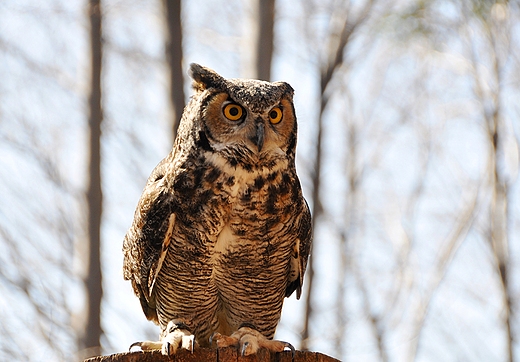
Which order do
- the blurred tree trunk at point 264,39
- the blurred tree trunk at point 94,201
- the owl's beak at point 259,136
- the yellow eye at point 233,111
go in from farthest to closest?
the blurred tree trunk at point 264,39, the blurred tree trunk at point 94,201, the yellow eye at point 233,111, the owl's beak at point 259,136

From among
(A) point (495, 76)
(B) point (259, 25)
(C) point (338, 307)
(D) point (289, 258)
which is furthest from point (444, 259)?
(D) point (289, 258)

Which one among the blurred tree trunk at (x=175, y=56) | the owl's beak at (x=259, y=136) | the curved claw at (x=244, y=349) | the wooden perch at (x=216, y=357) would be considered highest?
the blurred tree trunk at (x=175, y=56)

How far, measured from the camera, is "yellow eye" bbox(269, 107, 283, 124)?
301cm

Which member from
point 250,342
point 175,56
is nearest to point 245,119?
point 250,342

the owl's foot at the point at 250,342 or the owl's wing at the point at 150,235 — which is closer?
the owl's foot at the point at 250,342

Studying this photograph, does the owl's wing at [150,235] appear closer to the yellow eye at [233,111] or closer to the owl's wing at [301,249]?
the yellow eye at [233,111]

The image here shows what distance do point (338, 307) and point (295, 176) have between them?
268 inches

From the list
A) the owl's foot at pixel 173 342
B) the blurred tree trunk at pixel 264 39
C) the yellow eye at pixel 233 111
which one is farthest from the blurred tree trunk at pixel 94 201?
the yellow eye at pixel 233 111

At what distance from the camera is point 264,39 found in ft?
18.8

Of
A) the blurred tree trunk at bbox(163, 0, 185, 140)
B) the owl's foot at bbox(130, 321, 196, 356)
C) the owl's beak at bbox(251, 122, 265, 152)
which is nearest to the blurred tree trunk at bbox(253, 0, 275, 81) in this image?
the blurred tree trunk at bbox(163, 0, 185, 140)

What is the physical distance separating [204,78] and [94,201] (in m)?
2.72

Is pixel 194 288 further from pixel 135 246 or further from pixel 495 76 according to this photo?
pixel 495 76

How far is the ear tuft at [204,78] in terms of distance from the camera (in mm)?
3062

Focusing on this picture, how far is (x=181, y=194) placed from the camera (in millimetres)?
2951
